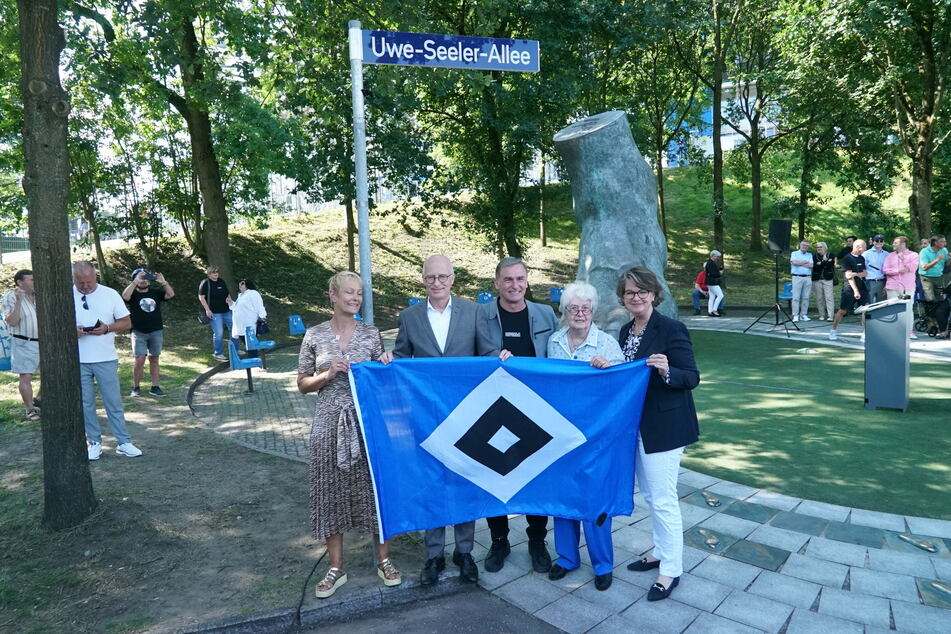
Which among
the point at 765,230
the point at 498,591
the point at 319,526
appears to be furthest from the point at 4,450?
the point at 765,230

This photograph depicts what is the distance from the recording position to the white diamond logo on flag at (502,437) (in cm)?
429

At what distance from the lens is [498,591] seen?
167 inches

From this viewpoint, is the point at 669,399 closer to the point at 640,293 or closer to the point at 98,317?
the point at 640,293

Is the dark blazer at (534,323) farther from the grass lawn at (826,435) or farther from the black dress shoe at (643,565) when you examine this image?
the grass lawn at (826,435)

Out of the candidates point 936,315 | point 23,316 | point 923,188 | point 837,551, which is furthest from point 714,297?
point 23,316

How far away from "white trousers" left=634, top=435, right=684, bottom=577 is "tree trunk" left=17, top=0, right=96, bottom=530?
4.33m

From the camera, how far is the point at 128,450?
7.02 metres

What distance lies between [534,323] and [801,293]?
45.6ft

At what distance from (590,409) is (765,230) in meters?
30.7

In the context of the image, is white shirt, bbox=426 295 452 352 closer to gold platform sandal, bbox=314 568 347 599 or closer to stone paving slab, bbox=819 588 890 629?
gold platform sandal, bbox=314 568 347 599

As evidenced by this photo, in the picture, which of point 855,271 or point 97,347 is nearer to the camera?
point 97,347

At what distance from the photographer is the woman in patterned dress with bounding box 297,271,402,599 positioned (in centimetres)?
412

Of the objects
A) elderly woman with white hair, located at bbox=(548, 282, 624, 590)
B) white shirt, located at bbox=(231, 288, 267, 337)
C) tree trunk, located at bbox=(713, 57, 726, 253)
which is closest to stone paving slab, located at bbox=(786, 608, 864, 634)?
elderly woman with white hair, located at bbox=(548, 282, 624, 590)

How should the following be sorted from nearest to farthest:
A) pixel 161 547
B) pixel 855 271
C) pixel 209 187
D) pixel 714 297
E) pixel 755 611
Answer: pixel 755 611 → pixel 161 547 → pixel 855 271 → pixel 209 187 → pixel 714 297
